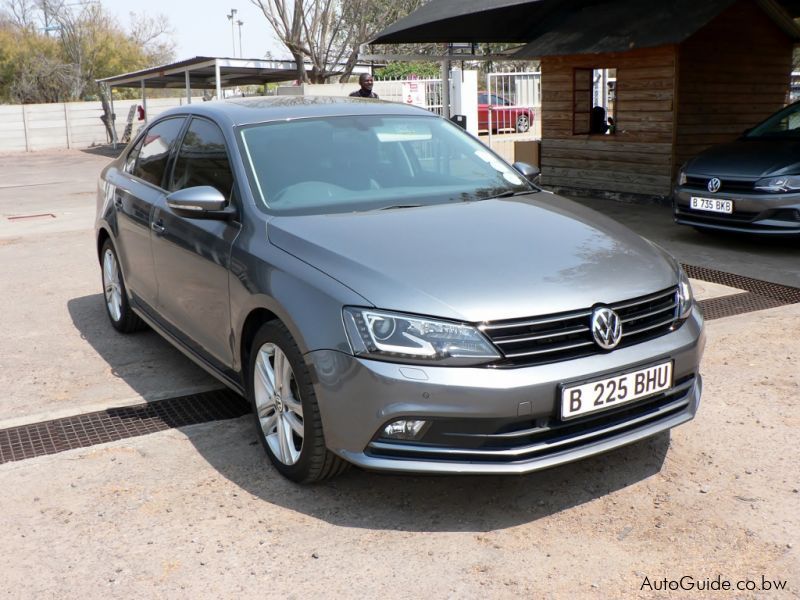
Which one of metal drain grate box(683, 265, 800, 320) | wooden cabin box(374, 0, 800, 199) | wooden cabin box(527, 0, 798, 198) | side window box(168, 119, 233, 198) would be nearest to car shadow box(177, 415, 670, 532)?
side window box(168, 119, 233, 198)

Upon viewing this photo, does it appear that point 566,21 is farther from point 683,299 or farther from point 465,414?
point 465,414

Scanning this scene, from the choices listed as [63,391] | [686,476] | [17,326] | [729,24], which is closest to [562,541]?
[686,476]

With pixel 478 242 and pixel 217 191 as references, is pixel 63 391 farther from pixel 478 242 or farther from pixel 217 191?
pixel 478 242

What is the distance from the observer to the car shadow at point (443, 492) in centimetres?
337

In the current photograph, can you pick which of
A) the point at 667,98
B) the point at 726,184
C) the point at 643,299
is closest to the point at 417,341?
the point at 643,299

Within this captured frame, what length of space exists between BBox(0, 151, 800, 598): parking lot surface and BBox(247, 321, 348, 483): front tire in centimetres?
13

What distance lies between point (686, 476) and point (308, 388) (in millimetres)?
1660

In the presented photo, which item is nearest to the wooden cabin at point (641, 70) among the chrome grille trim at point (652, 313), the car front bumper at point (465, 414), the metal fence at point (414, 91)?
the metal fence at point (414, 91)

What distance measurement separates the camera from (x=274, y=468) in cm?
382

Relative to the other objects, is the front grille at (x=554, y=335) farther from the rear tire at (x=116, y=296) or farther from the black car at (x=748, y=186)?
the black car at (x=748, y=186)

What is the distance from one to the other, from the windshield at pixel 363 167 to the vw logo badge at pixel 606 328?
3.98 feet

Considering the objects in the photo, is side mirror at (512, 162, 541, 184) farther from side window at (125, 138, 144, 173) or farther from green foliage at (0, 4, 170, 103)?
green foliage at (0, 4, 170, 103)

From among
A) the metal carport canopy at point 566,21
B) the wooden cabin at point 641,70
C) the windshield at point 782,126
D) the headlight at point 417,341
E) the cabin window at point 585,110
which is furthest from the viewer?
the cabin window at point 585,110

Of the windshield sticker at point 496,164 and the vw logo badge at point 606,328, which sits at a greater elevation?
the windshield sticker at point 496,164
